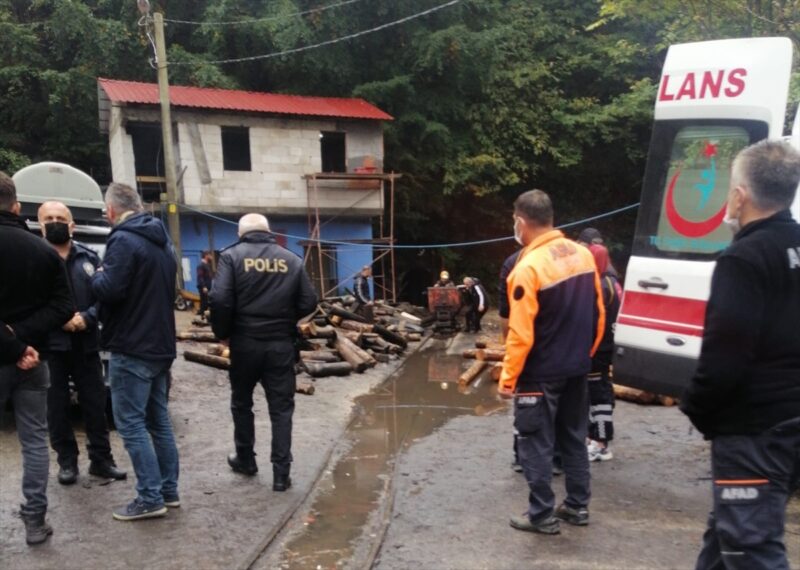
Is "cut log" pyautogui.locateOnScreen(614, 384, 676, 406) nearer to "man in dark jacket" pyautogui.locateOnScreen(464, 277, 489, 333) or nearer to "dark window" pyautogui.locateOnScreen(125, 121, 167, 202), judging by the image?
"man in dark jacket" pyautogui.locateOnScreen(464, 277, 489, 333)

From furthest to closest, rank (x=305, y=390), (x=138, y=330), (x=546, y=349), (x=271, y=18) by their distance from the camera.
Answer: (x=271, y=18) → (x=305, y=390) → (x=138, y=330) → (x=546, y=349)

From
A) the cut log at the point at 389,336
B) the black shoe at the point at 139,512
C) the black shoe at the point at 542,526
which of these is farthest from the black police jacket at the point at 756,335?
the cut log at the point at 389,336

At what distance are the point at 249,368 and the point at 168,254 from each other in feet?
3.44

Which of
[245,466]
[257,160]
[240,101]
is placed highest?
[240,101]

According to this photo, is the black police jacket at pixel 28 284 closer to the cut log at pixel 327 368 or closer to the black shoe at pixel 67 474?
the black shoe at pixel 67 474

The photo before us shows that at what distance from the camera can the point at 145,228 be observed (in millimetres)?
4289

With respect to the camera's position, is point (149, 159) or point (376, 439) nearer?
point (376, 439)

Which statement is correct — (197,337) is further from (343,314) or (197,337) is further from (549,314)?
(549,314)

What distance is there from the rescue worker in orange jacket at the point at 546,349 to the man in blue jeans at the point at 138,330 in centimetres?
229

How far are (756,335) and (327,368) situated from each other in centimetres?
812

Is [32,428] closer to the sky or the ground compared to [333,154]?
closer to the ground

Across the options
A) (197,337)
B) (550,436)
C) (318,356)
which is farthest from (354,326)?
(550,436)

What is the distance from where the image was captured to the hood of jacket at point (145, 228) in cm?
425

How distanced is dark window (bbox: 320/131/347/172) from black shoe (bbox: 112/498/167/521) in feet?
62.9
